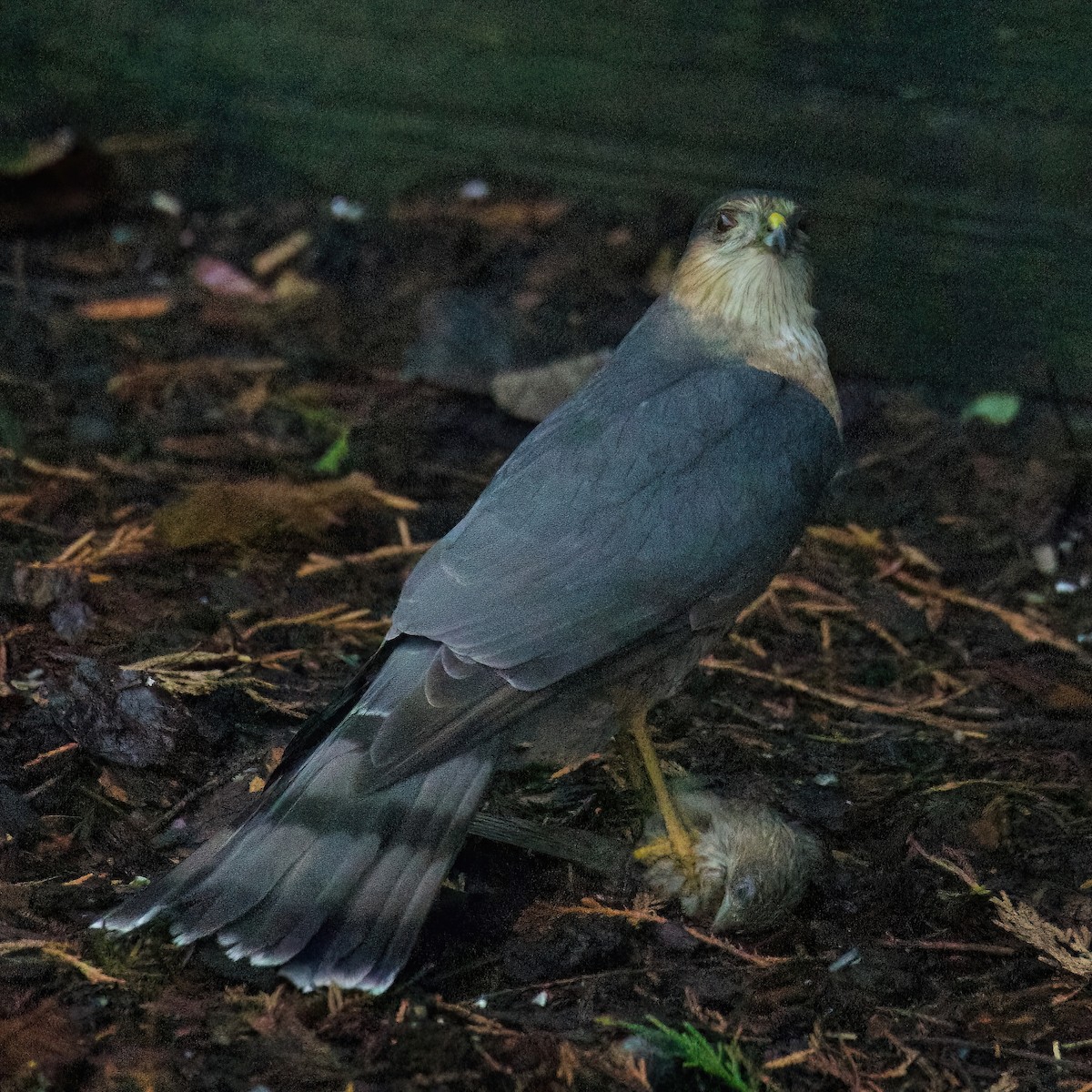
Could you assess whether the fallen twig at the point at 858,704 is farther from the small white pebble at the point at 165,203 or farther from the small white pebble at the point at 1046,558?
the small white pebble at the point at 165,203

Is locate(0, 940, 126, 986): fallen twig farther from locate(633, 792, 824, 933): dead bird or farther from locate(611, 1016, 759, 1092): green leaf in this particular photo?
locate(633, 792, 824, 933): dead bird

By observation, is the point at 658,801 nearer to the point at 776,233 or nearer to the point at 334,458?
the point at 776,233

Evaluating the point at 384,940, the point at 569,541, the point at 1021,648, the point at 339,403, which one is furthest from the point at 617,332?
the point at 384,940

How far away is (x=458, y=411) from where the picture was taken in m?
5.69

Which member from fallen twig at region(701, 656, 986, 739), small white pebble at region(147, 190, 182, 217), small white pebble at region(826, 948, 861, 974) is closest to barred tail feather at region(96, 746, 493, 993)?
small white pebble at region(826, 948, 861, 974)

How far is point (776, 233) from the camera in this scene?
419cm

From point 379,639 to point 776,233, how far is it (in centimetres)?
158

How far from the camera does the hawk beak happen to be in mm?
4191

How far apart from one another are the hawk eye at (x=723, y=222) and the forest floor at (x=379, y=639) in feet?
3.87

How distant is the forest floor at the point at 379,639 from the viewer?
313 cm

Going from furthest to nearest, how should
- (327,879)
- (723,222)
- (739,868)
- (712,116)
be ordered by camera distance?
(712,116), (723,222), (739,868), (327,879)

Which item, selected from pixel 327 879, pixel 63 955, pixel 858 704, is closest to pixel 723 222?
pixel 858 704

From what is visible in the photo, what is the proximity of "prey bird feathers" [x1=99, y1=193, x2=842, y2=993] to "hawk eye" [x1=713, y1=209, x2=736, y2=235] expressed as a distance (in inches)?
1.4

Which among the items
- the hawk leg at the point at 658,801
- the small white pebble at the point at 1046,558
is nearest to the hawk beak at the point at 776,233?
the hawk leg at the point at 658,801
